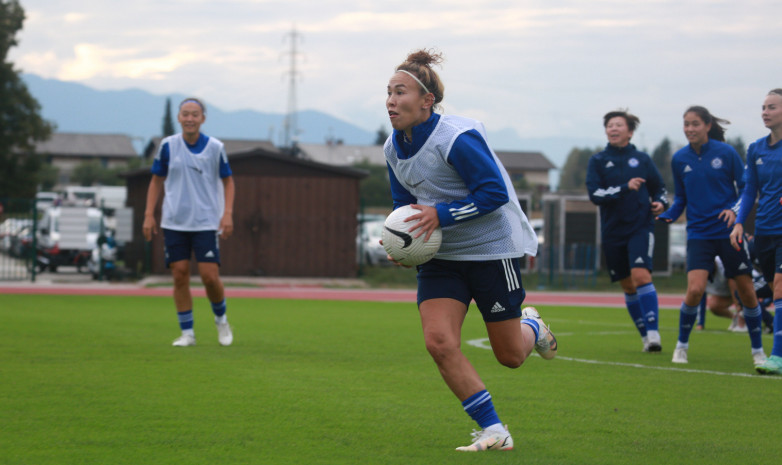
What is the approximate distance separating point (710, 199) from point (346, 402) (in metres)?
4.53

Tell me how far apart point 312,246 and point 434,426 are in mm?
21807

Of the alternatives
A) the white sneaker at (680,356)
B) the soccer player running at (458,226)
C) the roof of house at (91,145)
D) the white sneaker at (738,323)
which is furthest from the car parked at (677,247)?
the roof of house at (91,145)

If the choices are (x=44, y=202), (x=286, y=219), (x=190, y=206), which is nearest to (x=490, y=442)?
(x=190, y=206)

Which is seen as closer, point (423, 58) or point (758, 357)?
point (423, 58)

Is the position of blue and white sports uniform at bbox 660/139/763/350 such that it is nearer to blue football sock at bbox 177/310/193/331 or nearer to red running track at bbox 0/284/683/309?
blue football sock at bbox 177/310/193/331

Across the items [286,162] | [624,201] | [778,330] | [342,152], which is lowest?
[778,330]

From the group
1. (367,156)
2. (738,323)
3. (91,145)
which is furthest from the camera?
(91,145)

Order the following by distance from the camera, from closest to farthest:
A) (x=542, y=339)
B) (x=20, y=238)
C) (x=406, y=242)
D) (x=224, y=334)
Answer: (x=406, y=242) → (x=542, y=339) → (x=224, y=334) → (x=20, y=238)

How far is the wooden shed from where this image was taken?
2702 cm

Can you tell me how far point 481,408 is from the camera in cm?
491

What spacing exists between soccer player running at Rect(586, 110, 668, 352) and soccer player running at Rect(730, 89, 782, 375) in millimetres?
1455

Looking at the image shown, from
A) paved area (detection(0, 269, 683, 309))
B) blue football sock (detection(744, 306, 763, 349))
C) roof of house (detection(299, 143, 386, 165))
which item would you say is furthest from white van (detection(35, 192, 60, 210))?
roof of house (detection(299, 143, 386, 165))

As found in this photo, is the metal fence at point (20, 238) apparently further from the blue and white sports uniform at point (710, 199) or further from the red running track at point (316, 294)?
the blue and white sports uniform at point (710, 199)

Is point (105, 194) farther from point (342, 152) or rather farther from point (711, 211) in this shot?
point (342, 152)
